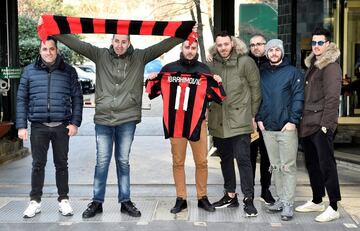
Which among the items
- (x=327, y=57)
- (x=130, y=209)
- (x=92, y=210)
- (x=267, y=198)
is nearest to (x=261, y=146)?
(x=267, y=198)

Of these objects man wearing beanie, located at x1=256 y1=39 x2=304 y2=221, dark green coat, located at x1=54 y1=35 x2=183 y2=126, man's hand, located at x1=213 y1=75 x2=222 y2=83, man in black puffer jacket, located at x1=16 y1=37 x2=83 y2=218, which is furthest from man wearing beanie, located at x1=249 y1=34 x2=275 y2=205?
man in black puffer jacket, located at x1=16 y1=37 x2=83 y2=218

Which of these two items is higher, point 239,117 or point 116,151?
point 239,117

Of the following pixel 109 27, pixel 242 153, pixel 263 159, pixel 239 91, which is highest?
pixel 109 27

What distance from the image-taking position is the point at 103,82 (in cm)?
536

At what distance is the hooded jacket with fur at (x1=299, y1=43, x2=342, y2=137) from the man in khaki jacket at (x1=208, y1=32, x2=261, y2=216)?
0.47 metres

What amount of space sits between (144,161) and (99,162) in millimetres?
3221

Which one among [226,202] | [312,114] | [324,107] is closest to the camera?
[324,107]

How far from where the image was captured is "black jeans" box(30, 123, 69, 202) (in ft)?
17.5

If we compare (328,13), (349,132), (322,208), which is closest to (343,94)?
(349,132)

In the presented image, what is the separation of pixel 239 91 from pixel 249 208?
1.12 metres

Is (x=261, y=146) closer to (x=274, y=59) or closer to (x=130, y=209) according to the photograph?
(x=274, y=59)

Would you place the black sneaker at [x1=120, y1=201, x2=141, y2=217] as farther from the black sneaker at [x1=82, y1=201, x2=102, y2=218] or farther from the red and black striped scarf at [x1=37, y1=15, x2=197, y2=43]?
the red and black striped scarf at [x1=37, y1=15, x2=197, y2=43]

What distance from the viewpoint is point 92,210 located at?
5.48 m

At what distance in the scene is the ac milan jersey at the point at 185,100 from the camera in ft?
17.7
